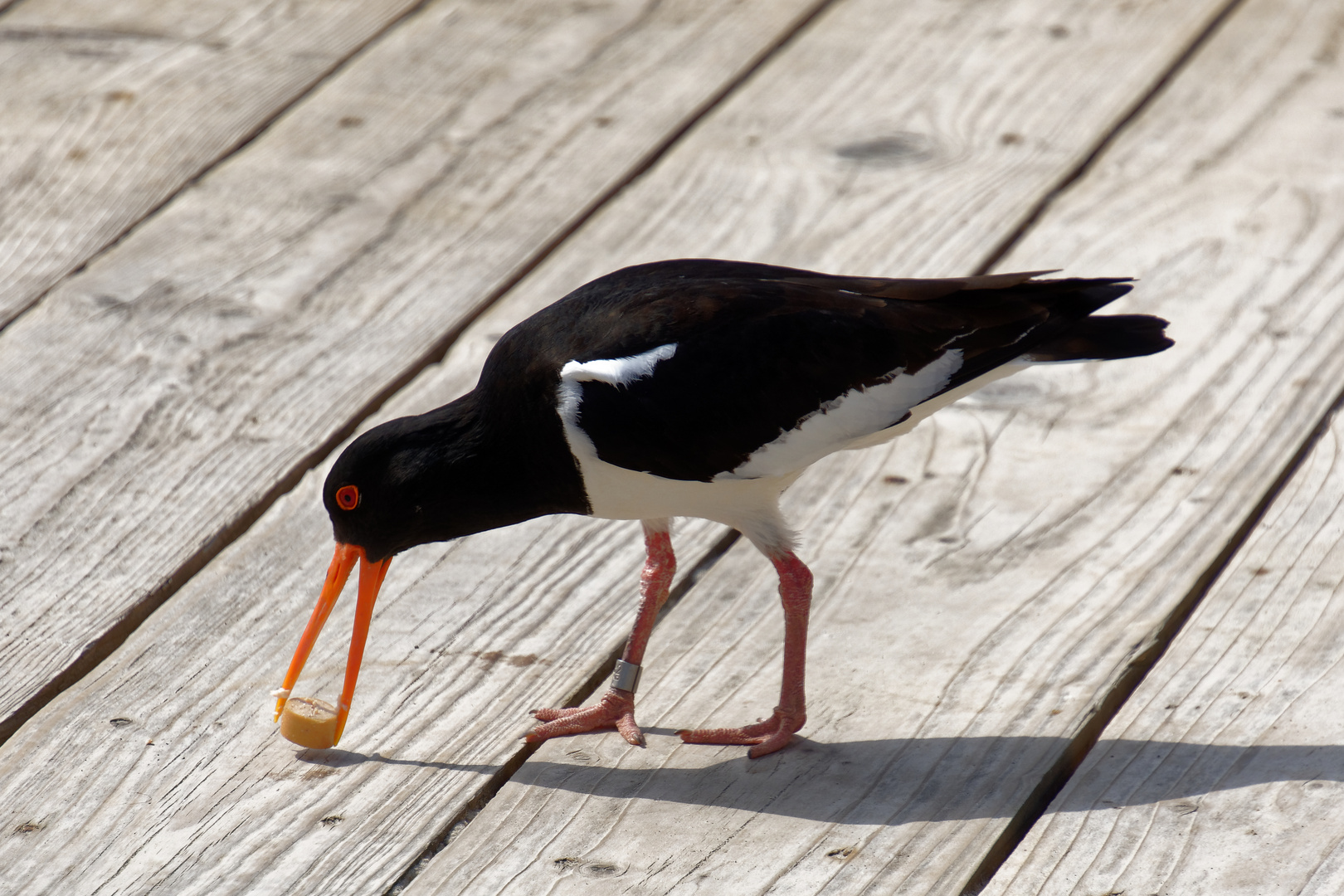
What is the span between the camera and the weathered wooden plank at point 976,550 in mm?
2781

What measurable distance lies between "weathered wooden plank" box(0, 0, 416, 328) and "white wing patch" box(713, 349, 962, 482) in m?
2.35

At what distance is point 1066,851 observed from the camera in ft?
8.80

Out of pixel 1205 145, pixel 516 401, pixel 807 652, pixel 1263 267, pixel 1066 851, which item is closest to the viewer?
pixel 1066 851

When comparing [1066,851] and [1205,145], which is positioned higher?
[1205,145]

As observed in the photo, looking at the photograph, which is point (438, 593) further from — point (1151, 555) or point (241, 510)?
point (1151, 555)

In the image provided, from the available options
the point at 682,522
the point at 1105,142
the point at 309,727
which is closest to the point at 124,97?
the point at 682,522

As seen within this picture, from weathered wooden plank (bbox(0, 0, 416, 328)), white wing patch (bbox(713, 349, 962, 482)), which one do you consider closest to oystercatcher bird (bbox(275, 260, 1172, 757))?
white wing patch (bbox(713, 349, 962, 482))

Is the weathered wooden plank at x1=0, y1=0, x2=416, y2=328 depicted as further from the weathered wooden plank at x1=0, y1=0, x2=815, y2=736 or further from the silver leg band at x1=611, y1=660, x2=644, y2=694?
the silver leg band at x1=611, y1=660, x2=644, y2=694

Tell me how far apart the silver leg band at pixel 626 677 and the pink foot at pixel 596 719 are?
10 mm

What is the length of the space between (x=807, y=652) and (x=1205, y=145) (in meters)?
2.58

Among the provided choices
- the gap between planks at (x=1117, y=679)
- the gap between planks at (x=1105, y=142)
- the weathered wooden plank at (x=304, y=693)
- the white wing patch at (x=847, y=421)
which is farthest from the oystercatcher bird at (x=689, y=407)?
the gap between planks at (x=1105, y=142)

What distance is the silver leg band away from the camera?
3.10m

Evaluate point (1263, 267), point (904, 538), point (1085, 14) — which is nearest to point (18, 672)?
point (904, 538)

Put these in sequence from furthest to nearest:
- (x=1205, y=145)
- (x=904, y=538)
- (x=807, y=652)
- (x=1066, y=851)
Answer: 1. (x=1205, y=145)
2. (x=904, y=538)
3. (x=807, y=652)
4. (x=1066, y=851)
